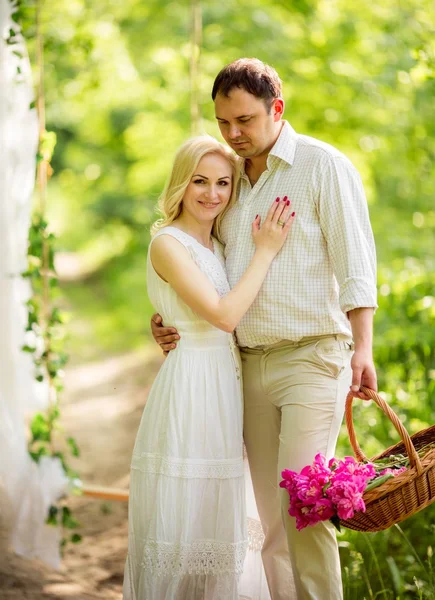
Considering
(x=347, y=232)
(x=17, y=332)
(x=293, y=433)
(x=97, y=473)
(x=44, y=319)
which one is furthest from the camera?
(x=97, y=473)

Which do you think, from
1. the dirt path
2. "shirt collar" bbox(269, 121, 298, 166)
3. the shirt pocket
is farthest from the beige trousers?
the dirt path

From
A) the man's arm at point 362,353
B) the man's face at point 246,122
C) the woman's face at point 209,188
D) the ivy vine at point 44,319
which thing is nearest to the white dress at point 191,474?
the woman's face at point 209,188

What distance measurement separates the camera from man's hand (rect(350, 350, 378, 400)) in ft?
8.16

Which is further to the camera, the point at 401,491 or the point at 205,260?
the point at 205,260

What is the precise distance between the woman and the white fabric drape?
974 mm

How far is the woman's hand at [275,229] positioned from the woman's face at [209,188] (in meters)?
0.22

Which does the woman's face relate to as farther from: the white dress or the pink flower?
the pink flower

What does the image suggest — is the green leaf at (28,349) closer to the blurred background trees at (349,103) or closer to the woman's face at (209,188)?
the blurred background trees at (349,103)

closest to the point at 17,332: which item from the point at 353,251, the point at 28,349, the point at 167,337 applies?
the point at 28,349

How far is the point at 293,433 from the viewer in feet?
8.91

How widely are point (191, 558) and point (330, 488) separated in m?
0.71

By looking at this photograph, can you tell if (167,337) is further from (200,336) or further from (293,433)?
(293,433)

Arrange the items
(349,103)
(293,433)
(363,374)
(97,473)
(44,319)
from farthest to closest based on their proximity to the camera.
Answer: (349,103) → (97,473) → (44,319) → (293,433) → (363,374)

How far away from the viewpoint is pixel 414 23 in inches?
213
